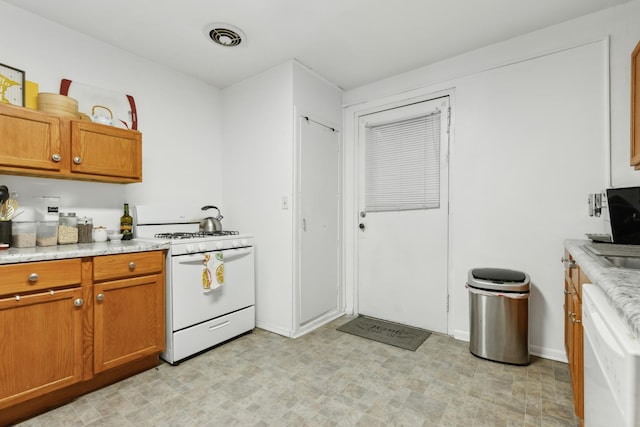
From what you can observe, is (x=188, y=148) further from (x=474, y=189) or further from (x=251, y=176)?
(x=474, y=189)

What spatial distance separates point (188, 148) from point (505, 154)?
2885mm

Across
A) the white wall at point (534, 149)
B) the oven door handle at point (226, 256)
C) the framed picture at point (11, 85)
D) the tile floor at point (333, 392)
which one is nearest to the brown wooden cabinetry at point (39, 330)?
the tile floor at point (333, 392)

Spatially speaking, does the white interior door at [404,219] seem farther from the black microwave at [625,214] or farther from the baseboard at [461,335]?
the black microwave at [625,214]

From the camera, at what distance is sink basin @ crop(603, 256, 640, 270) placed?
1304 millimetres

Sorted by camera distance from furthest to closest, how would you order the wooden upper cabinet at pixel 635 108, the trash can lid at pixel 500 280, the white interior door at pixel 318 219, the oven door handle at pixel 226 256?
the white interior door at pixel 318 219 < the oven door handle at pixel 226 256 < the trash can lid at pixel 500 280 < the wooden upper cabinet at pixel 635 108

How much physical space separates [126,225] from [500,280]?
2.91 m

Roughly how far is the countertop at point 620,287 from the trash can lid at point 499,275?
1.00 meters

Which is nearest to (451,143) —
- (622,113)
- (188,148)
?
(622,113)

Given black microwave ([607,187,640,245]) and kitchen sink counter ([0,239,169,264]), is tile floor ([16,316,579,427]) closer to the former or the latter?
kitchen sink counter ([0,239,169,264])

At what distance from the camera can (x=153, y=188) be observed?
281 centimetres

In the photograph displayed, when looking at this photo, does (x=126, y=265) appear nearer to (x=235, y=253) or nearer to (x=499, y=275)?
(x=235, y=253)

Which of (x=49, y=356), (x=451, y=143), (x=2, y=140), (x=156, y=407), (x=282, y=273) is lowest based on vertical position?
(x=156, y=407)

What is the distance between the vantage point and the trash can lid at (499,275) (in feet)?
7.29

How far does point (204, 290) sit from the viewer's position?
2.43m
